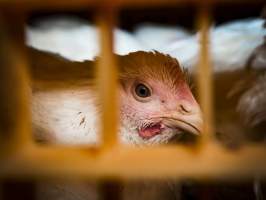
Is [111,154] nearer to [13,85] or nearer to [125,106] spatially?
[13,85]

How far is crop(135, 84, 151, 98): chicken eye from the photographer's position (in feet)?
4.94

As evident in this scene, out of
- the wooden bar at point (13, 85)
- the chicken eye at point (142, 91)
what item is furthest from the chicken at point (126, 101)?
the wooden bar at point (13, 85)

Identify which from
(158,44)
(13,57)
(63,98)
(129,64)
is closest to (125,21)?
(158,44)

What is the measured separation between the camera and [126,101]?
1505 mm

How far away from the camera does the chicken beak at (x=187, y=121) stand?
1.38 metres

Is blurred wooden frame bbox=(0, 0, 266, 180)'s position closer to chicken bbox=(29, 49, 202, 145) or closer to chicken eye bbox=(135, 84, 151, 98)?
chicken bbox=(29, 49, 202, 145)

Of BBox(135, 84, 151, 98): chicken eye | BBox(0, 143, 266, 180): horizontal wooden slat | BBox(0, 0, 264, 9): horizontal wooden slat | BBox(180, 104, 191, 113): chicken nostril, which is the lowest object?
BBox(0, 143, 266, 180): horizontal wooden slat

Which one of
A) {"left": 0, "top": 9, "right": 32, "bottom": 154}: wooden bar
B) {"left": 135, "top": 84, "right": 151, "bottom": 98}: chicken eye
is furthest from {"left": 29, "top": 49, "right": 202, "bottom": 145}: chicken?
{"left": 0, "top": 9, "right": 32, "bottom": 154}: wooden bar

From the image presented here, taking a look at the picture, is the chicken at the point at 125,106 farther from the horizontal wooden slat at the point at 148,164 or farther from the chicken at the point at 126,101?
the horizontal wooden slat at the point at 148,164

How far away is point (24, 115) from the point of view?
75 centimetres

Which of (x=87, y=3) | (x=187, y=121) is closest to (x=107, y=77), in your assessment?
(x=87, y=3)

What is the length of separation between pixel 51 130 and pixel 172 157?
2.18 feet

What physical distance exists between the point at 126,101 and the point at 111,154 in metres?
0.79

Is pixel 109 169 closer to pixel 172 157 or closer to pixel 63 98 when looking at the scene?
pixel 172 157
